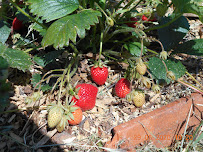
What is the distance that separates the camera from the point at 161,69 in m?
1.34

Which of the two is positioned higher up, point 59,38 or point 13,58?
point 59,38

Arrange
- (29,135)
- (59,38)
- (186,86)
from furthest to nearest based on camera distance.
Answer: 1. (186,86)
2. (29,135)
3. (59,38)

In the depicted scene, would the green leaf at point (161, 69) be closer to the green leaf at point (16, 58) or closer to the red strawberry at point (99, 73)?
the red strawberry at point (99, 73)

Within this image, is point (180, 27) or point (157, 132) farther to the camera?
point (180, 27)

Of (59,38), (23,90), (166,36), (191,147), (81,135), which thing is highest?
(59,38)

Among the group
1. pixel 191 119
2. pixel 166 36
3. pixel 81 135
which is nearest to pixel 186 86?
pixel 191 119

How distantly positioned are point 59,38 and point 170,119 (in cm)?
75

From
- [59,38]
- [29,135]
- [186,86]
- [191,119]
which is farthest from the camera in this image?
[186,86]

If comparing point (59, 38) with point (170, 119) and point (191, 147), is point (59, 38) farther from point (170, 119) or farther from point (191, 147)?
point (191, 147)

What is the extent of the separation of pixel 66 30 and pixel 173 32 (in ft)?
2.81

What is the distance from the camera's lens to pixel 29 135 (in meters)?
1.23

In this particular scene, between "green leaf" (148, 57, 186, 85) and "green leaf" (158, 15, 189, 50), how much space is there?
0.21 meters

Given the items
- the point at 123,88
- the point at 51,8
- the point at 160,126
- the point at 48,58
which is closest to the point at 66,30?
the point at 51,8

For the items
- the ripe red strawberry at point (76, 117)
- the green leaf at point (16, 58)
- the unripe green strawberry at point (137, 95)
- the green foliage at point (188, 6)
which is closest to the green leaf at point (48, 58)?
the green leaf at point (16, 58)
